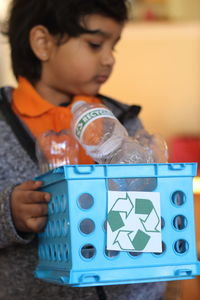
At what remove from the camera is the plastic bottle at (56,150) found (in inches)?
57.0

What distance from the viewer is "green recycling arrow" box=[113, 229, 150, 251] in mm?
1069

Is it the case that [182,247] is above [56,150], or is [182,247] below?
below

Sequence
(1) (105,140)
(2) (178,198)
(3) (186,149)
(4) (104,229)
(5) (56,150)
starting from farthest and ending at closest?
(3) (186,149) → (5) (56,150) → (1) (105,140) → (2) (178,198) → (4) (104,229)

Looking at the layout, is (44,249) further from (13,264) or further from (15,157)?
(15,157)

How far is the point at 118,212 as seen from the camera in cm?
107

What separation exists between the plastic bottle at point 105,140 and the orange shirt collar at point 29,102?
12.3 inches

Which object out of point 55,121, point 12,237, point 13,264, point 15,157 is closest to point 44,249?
point 12,237

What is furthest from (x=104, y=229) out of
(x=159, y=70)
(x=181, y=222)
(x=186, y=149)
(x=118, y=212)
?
(x=159, y=70)

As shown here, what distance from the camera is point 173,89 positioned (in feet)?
14.9

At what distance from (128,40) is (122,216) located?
11.6 ft

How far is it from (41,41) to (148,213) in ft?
2.55

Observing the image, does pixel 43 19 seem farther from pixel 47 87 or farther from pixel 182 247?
pixel 182 247

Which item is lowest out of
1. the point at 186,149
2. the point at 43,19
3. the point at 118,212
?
the point at 186,149

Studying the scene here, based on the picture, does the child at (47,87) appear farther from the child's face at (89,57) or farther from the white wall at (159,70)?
the white wall at (159,70)
